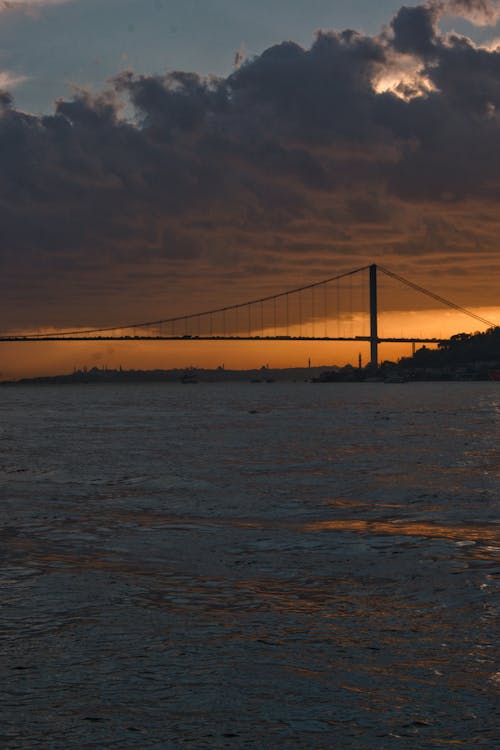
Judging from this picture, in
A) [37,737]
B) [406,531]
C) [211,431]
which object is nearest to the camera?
[37,737]

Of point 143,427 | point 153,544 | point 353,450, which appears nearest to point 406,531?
point 153,544

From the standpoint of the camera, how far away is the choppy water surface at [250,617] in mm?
5961

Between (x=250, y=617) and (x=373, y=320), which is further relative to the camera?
(x=373, y=320)

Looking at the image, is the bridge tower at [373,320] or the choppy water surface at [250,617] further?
the bridge tower at [373,320]

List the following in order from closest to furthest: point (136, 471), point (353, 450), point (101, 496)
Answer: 1. point (101, 496)
2. point (136, 471)
3. point (353, 450)

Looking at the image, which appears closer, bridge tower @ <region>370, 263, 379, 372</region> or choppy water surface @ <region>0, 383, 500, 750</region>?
choppy water surface @ <region>0, 383, 500, 750</region>

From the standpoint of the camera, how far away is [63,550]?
40.6ft

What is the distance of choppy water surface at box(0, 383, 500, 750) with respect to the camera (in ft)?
19.6

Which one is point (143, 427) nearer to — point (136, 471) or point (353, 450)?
point (353, 450)

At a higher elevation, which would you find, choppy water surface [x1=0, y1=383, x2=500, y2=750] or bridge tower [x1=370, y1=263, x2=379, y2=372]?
bridge tower [x1=370, y1=263, x2=379, y2=372]

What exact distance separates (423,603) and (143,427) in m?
44.5

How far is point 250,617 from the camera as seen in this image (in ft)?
28.3

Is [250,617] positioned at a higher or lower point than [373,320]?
lower

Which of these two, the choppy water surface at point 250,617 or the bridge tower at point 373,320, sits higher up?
the bridge tower at point 373,320
